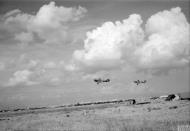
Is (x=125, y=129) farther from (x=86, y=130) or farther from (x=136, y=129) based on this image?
(x=86, y=130)

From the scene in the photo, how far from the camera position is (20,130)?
3984 cm

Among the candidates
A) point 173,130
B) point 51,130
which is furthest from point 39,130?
point 173,130

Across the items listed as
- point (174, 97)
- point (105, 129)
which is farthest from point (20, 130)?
point (174, 97)

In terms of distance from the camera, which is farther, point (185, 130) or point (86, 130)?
point (86, 130)

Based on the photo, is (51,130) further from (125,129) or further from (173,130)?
(173,130)

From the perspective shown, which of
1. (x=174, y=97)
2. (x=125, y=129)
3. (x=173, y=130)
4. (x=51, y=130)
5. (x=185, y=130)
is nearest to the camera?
(x=185, y=130)

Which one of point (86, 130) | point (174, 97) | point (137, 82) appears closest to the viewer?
point (86, 130)

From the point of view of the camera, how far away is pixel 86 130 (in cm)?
3291

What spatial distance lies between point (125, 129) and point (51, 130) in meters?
12.0

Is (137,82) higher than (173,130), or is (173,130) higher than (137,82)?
(137,82)

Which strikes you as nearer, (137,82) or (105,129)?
(105,129)

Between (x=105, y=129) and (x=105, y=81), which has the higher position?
(x=105, y=81)

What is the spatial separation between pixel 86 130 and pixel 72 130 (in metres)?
2.34

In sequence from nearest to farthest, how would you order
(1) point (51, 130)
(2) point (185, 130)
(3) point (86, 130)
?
1. (2) point (185, 130)
2. (3) point (86, 130)
3. (1) point (51, 130)
